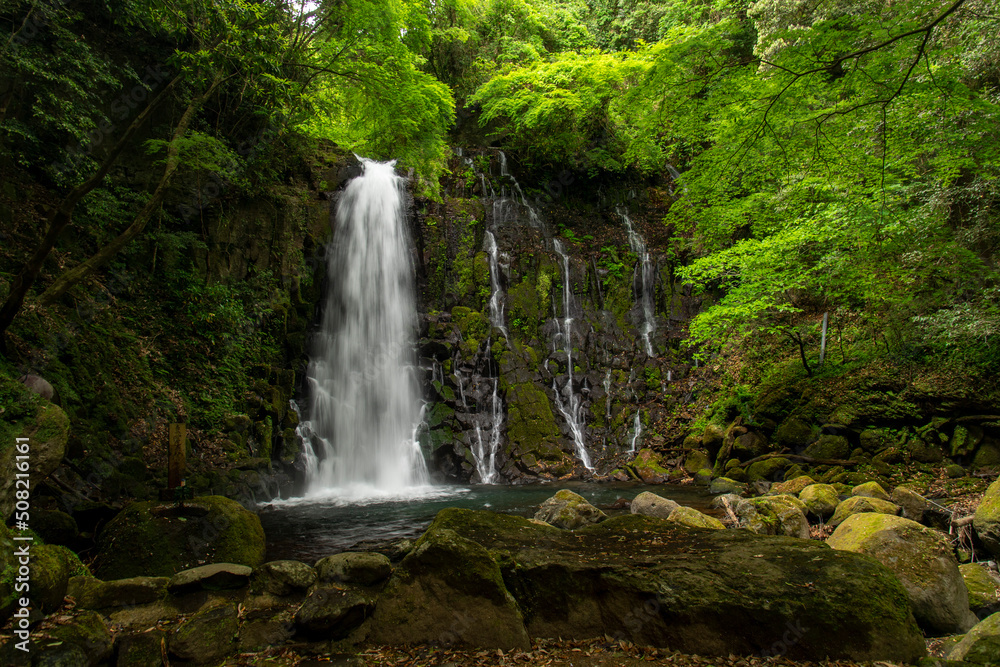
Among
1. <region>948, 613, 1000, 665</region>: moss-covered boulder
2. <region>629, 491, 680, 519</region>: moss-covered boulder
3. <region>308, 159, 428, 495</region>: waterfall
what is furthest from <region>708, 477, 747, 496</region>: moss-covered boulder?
<region>308, 159, 428, 495</region>: waterfall

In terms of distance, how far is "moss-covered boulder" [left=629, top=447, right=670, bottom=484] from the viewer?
12.4m

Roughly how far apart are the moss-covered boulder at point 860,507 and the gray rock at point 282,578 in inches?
274

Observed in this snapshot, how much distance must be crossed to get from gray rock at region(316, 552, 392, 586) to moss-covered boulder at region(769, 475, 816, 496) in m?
7.64

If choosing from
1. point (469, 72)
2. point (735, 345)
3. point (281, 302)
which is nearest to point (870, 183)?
point (735, 345)

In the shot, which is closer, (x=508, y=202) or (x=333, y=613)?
(x=333, y=613)

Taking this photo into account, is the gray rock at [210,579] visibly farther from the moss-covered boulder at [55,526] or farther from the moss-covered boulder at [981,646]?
the moss-covered boulder at [981,646]

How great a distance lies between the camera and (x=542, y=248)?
60.5 feet

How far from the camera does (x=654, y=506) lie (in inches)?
295

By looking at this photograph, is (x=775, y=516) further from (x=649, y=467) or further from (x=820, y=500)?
(x=649, y=467)

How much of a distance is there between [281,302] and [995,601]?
46.2 ft

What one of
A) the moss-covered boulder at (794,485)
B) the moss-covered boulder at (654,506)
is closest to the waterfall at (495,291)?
the moss-covered boulder at (654,506)

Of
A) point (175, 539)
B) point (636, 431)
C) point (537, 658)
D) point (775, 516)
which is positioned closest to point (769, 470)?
point (775, 516)

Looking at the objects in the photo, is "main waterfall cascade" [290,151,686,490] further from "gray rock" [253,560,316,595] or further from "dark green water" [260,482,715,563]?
"gray rock" [253,560,316,595]

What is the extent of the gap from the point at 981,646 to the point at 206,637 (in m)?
5.65
